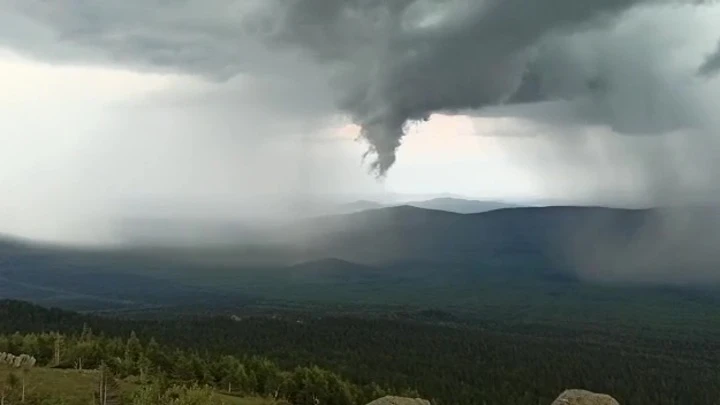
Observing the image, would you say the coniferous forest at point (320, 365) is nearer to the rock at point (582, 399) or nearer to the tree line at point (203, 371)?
the tree line at point (203, 371)

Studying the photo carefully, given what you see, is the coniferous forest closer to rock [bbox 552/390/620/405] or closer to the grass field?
the grass field

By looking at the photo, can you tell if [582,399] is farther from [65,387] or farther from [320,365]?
[320,365]

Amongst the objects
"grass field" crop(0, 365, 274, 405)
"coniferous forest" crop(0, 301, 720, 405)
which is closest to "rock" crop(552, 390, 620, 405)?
"coniferous forest" crop(0, 301, 720, 405)

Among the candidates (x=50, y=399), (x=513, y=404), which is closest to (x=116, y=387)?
(x=50, y=399)

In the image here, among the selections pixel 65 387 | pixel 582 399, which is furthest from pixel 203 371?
pixel 582 399

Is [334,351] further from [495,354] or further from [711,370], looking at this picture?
[711,370]

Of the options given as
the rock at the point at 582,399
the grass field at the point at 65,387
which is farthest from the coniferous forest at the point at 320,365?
the rock at the point at 582,399
